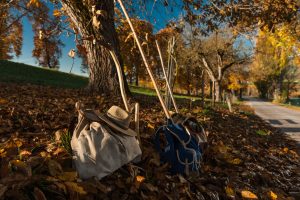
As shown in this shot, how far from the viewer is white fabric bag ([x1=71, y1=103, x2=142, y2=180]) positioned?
2.26 m

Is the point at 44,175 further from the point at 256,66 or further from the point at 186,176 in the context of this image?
the point at 256,66

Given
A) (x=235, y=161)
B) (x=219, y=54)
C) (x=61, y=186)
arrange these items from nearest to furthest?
(x=61, y=186) → (x=235, y=161) → (x=219, y=54)

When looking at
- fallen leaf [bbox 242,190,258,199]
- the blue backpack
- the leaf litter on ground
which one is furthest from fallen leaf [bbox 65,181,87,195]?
fallen leaf [bbox 242,190,258,199]

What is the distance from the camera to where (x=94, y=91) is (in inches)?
259

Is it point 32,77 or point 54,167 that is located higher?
point 32,77

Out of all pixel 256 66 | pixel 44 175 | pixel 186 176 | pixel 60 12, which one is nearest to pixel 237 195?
pixel 186 176

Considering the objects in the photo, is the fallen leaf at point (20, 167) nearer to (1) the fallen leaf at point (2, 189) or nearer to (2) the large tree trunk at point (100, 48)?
(1) the fallen leaf at point (2, 189)

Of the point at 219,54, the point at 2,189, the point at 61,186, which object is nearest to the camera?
the point at 2,189

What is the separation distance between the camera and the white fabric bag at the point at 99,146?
2.26m

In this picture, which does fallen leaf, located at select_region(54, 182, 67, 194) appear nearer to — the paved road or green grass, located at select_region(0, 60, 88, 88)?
the paved road

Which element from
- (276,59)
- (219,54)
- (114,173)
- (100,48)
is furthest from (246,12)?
(276,59)

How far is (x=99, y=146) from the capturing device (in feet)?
7.57

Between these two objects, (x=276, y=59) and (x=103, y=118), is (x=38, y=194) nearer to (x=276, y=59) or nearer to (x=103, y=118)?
(x=103, y=118)

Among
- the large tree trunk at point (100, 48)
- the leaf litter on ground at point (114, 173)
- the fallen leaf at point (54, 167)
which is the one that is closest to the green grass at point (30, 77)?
the large tree trunk at point (100, 48)
